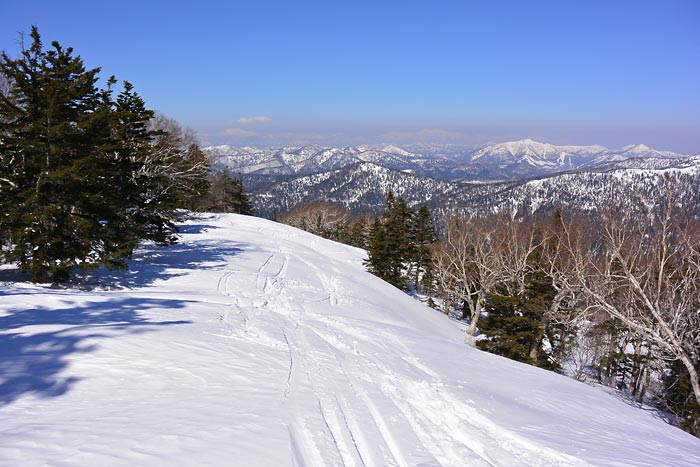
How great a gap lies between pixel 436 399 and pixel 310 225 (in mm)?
58705

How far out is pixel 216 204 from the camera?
180ft

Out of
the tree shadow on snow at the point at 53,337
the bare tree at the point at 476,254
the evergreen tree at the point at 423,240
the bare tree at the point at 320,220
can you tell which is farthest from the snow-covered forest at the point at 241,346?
the bare tree at the point at 320,220

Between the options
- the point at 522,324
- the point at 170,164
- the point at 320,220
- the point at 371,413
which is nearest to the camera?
the point at 371,413

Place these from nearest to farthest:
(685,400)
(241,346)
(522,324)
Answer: (241,346) < (685,400) < (522,324)

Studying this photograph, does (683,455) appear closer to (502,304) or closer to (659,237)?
(659,237)

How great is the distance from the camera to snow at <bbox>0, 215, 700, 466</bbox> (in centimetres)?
439

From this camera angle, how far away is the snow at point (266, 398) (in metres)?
4.39

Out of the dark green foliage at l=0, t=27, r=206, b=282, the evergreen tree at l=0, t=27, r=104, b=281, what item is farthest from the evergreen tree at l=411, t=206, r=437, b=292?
the evergreen tree at l=0, t=27, r=104, b=281

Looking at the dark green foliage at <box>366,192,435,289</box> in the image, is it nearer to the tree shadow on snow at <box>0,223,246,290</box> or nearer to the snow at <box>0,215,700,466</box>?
the tree shadow on snow at <box>0,223,246,290</box>

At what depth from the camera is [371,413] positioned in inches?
239

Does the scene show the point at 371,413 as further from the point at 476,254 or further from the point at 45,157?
the point at 476,254

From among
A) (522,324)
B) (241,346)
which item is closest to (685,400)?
(522,324)

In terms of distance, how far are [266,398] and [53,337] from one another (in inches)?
172

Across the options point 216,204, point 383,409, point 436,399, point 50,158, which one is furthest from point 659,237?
point 216,204
